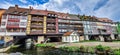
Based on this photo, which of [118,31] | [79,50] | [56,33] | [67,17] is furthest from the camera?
[118,31]

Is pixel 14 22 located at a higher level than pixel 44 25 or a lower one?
higher

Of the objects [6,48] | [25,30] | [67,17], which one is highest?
[67,17]

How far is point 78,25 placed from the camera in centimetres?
7662

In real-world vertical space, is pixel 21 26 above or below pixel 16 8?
below

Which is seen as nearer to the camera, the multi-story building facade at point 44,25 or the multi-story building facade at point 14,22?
the multi-story building facade at point 14,22

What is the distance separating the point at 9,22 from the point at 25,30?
6.93 metres

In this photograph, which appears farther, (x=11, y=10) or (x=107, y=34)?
(x=107, y=34)

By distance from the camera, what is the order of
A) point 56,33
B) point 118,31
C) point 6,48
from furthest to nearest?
point 118,31 → point 56,33 → point 6,48

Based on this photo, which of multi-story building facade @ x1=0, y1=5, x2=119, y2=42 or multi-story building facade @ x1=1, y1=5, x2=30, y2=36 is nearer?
multi-story building facade @ x1=1, y1=5, x2=30, y2=36

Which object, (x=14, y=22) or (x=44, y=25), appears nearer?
(x=14, y=22)

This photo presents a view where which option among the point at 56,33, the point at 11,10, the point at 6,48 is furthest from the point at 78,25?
the point at 6,48

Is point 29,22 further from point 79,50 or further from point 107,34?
point 107,34

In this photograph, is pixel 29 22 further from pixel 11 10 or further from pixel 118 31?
pixel 118 31

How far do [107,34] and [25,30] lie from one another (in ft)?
166
